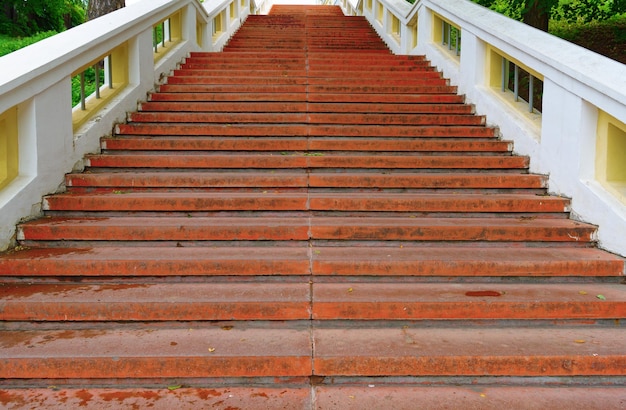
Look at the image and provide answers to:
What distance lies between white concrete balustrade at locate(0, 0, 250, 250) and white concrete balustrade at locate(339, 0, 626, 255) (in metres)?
3.78

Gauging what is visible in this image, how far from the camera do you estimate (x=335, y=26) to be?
43.9 feet

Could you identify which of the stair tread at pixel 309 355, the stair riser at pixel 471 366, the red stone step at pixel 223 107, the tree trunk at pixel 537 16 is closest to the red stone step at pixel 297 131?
the red stone step at pixel 223 107

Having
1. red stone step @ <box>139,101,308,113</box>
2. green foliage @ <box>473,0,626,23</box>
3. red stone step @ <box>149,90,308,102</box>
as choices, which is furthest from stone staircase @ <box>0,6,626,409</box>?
green foliage @ <box>473,0,626,23</box>

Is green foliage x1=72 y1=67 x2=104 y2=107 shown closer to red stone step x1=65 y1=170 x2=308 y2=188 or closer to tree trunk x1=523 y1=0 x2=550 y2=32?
red stone step x1=65 y1=170 x2=308 y2=188

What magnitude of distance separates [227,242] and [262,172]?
117cm

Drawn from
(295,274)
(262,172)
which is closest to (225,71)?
→ (262,172)

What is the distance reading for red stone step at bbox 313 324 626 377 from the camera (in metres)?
2.83

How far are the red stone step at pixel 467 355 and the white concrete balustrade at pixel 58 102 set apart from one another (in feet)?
8.10

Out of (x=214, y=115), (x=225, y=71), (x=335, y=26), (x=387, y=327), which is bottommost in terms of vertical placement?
(x=387, y=327)

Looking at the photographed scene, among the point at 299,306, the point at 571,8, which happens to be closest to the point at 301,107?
the point at 299,306

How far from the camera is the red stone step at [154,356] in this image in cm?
282

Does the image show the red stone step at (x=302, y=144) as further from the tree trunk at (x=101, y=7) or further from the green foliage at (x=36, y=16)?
the green foliage at (x=36, y=16)

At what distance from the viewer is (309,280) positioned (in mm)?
3582

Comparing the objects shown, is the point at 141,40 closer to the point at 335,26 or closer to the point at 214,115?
the point at 214,115
